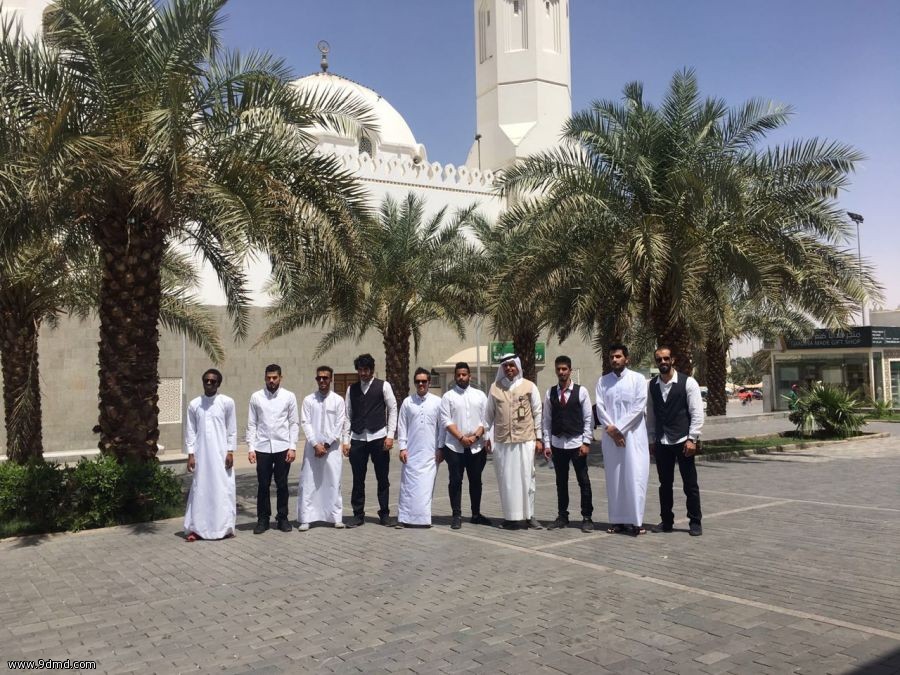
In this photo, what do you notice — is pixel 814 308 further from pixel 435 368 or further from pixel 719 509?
pixel 435 368

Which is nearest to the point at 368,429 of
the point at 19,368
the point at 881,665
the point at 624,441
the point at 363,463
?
the point at 363,463

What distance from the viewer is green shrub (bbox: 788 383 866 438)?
688 inches

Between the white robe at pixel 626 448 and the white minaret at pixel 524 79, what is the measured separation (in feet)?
80.6

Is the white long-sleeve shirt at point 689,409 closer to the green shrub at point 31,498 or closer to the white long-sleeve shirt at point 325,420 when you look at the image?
the white long-sleeve shirt at point 325,420

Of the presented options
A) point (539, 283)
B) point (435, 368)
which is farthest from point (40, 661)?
point (435, 368)

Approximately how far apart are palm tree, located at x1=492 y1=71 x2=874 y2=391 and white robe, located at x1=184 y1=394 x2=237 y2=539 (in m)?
6.79

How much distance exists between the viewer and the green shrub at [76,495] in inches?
310

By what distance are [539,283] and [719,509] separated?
20.2 feet

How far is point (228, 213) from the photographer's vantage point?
776cm

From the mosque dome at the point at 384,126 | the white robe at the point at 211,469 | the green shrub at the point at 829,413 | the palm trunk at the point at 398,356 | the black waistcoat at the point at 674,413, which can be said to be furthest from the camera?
the mosque dome at the point at 384,126

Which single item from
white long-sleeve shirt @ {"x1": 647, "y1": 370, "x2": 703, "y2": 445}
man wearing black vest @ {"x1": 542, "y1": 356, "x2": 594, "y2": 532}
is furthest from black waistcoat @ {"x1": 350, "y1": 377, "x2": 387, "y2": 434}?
white long-sleeve shirt @ {"x1": 647, "y1": 370, "x2": 703, "y2": 445}

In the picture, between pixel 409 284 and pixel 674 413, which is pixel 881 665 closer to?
pixel 674 413

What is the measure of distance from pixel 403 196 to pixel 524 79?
8.32 m

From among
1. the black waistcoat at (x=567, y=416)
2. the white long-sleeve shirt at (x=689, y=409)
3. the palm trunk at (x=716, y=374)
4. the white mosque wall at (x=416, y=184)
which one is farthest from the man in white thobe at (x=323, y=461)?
the palm trunk at (x=716, y=374)
